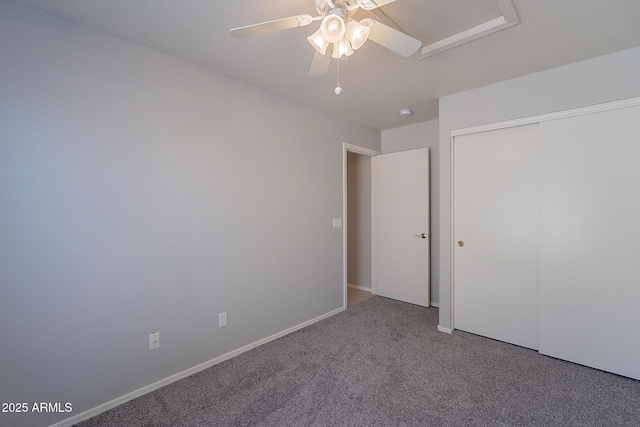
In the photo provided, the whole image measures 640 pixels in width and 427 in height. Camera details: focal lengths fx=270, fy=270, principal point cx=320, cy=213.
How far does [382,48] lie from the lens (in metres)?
1.92

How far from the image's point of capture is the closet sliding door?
2.00 m

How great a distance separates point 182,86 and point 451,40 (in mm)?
1995

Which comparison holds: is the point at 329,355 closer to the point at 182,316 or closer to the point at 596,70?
the point at 182,316

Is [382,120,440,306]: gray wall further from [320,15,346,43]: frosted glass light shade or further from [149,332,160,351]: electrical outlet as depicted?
[149,332,160,351]: electrical outlet

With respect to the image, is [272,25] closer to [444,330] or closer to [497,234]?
[497,234]

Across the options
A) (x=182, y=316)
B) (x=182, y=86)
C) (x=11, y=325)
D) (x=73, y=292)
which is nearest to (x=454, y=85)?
(x=182, y=86)

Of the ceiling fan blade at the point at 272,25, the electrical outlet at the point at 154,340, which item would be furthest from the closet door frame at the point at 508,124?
the electrical outlet at the point at 154,340

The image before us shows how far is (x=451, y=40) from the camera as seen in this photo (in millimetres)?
1875

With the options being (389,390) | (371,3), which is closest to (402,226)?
(389,390)

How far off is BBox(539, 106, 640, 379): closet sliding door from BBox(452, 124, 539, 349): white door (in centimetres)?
12

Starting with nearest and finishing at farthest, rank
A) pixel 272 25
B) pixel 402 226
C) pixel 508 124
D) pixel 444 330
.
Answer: pixel 272 25 < pixel 508 124 < pixel 444 330 < pixel 402 226

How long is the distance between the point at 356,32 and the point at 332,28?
0.40ft

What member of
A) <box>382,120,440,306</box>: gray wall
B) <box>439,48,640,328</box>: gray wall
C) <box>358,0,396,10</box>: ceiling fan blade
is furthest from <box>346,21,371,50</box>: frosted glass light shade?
<box>382,120,440,306</box>: gray wall

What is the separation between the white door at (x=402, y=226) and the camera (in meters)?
3.53
